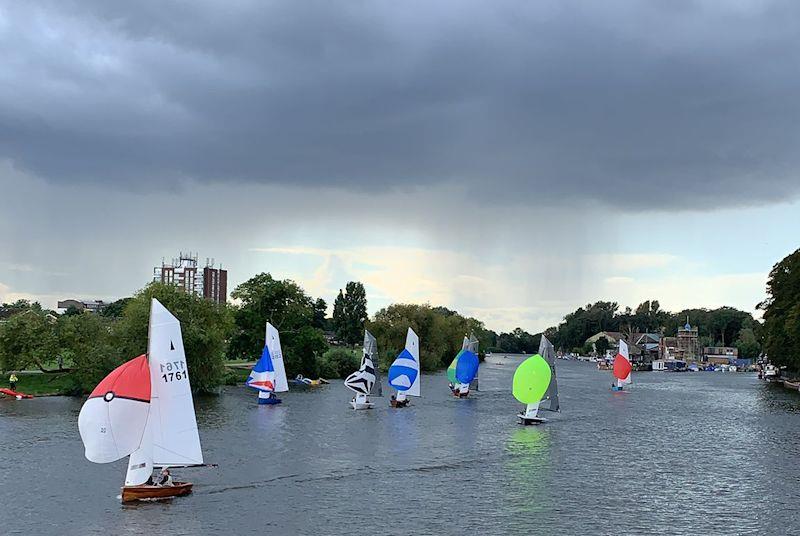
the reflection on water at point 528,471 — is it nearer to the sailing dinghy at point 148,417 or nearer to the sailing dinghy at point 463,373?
the sailing dinghy at point 148,417

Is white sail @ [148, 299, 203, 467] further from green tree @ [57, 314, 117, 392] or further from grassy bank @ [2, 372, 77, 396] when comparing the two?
grassy bank @ [2, 372, 77, 396]

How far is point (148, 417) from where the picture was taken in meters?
37.8

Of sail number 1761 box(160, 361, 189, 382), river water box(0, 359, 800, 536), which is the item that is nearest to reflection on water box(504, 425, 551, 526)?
river water box(0, 359, 800, 536)

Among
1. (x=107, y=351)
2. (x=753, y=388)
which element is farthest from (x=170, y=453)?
(x=753, y=388)

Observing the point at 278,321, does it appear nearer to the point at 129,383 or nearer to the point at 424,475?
the point at 424,475

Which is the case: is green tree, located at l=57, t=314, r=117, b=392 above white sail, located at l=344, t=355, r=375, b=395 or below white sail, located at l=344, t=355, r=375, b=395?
above

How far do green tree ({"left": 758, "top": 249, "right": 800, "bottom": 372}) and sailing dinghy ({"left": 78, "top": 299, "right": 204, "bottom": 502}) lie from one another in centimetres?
9285

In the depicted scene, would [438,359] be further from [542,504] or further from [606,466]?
[542,504]

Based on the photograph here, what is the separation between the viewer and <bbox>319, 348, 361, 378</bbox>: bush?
127 meters

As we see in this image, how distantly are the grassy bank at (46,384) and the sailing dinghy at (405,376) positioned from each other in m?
34.2

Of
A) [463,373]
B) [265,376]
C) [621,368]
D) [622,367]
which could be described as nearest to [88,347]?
[265,376]

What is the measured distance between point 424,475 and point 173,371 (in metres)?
16.5

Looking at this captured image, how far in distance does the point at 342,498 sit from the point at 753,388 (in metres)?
109

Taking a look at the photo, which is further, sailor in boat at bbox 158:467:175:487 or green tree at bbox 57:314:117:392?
green tree at bbox 57:314:117:392
